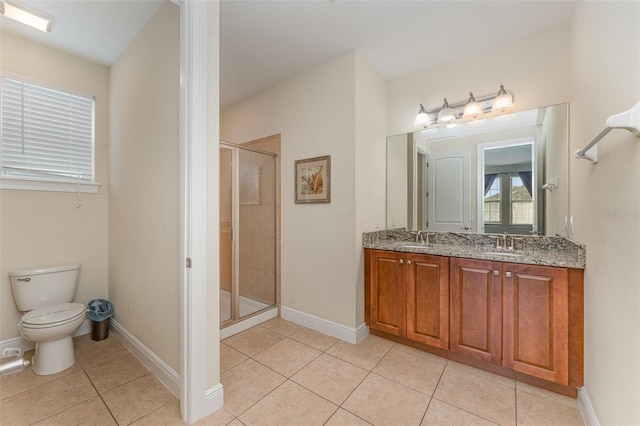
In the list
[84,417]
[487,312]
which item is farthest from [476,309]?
[84,417]

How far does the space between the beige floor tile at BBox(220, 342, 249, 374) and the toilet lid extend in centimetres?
113

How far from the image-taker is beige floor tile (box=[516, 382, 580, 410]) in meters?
1.62

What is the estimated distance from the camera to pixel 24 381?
1.79m

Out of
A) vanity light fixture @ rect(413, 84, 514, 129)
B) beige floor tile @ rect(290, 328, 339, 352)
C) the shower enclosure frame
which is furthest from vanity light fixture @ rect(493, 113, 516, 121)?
beige floor tile @ rect(290, 328, 339, 352)

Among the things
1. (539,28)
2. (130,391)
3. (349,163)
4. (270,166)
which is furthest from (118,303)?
(539,28)

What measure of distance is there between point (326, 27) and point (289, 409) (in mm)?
2738

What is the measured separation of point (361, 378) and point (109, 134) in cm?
322

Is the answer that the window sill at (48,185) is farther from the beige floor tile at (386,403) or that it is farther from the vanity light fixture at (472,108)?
the vanity light fixture at (472,108)

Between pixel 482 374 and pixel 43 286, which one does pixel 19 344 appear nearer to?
pixel 43 286

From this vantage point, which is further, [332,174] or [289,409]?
[332,174]

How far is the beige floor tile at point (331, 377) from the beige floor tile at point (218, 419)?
483mm

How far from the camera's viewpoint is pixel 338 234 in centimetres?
249

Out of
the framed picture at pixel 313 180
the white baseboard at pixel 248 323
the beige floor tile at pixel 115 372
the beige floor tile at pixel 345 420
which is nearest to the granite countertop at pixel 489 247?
the framed picture at pixel 313 180

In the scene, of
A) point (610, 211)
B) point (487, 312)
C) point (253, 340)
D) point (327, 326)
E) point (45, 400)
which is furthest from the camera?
point (327, 326)
